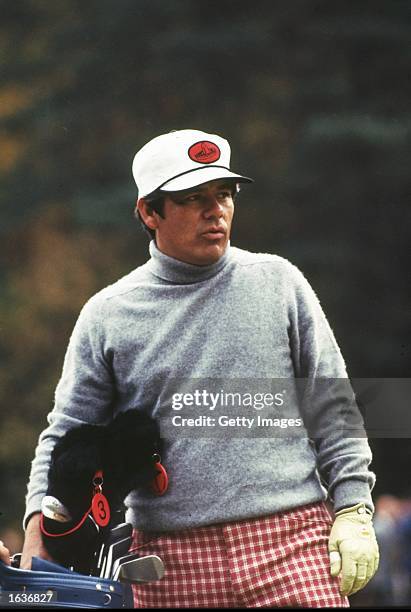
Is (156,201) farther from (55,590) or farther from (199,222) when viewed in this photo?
(55,590)

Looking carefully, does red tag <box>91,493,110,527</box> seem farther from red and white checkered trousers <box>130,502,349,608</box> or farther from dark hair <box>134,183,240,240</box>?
dark hair <box>134,183,240,240</box>

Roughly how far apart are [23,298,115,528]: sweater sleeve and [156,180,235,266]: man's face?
0.93ft

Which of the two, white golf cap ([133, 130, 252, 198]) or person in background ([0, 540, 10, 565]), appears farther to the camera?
white golf cap ([133, 130, 252, 198])

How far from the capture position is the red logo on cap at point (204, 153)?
3.82 m

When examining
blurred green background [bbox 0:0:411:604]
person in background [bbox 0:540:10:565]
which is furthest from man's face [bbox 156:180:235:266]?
blurred green background [bbox 0:0:411:604]

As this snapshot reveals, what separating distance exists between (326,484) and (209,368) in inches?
18.1

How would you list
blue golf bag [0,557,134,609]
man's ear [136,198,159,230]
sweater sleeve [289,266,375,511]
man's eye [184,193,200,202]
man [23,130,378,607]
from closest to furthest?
blue golf bag [0,557,134,609]
man [23,130,378,607]
sweater sleeve [289,266,375,511]
man's eye [184,193,200,202]
man's ear [136,198,159,230]

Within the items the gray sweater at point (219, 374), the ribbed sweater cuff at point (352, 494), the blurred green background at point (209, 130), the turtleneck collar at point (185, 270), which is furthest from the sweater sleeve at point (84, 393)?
the blurred green background at point (209, 130)

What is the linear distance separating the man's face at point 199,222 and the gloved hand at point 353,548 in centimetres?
78

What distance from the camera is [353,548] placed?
354 centimetres

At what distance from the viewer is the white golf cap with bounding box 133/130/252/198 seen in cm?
379

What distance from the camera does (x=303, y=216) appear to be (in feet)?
60.4

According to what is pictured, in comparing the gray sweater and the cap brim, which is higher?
the cap brim

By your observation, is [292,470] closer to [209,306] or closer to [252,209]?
[209,306]
